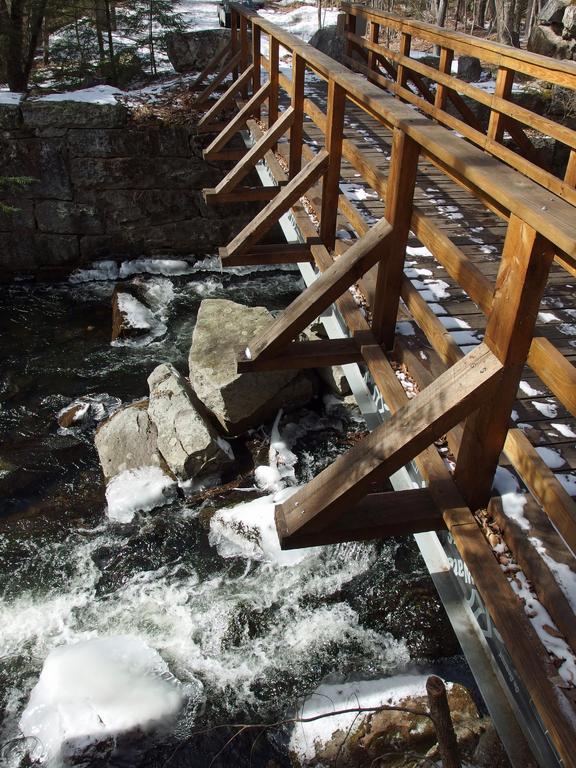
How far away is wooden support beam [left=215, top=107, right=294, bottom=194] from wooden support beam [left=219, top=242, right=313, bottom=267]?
3.55 feet

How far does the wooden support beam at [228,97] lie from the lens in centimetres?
824

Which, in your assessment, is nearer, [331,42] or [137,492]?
[137,492]

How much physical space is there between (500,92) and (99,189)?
620 cm

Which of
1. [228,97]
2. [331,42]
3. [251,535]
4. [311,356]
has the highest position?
[331,42]

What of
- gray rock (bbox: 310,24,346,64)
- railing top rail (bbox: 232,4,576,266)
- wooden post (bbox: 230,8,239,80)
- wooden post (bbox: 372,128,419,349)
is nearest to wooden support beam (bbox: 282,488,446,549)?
railing top rail (bbox: 232,4,576,266)

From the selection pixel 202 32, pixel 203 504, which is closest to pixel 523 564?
pixel 203 504

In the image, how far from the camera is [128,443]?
606cm

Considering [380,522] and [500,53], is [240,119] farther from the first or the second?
[380,522]

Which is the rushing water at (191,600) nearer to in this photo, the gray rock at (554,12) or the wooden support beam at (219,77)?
the wooden support beam at (219,77)

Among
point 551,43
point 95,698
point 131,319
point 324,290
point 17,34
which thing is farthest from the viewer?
point 551,43

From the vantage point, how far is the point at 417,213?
3248 millimetres

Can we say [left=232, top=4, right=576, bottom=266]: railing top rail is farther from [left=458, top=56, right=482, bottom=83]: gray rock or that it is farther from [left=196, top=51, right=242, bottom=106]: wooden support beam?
[left=458, top=56, right=482, bottom=83]: gray rock

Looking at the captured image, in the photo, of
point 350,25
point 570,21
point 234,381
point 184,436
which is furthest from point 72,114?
point 570,21

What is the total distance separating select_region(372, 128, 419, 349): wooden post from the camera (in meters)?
3.11
